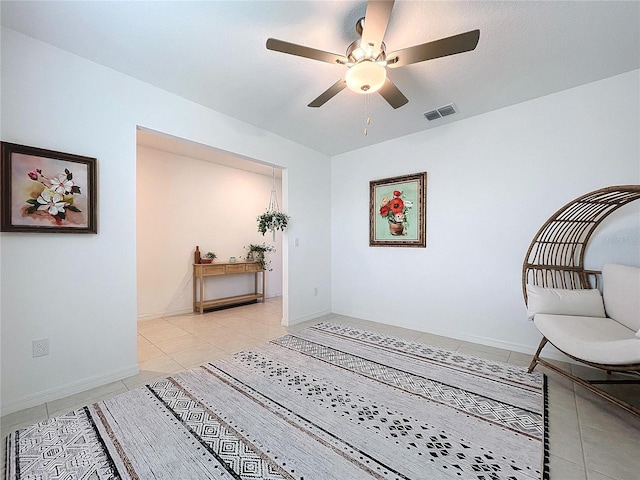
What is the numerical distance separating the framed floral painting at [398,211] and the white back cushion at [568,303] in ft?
4.53

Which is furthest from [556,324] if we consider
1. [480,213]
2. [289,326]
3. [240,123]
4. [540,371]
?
[240,123]

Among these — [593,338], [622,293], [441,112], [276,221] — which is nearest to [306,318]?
[276,221]

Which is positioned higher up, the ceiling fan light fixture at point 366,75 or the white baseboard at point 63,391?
the ceiling fan light fixture at point 366,75

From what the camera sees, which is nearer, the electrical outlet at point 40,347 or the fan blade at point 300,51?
the fan blade at point 300,51

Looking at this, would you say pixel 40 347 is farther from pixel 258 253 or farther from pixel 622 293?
pixel 622 293

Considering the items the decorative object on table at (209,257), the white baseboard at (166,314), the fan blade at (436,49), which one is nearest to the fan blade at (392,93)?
the fan blade at (436,49)

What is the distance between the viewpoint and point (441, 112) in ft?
9.72

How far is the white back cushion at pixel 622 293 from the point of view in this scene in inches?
77.0

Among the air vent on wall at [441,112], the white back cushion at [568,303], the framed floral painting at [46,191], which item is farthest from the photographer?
the air vent on wall at [441,112]

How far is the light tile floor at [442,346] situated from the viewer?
1.40 m

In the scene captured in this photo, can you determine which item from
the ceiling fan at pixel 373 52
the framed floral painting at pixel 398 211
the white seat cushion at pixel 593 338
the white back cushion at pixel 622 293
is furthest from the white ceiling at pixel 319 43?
Answer: the white seat cushion at pixel 593 338

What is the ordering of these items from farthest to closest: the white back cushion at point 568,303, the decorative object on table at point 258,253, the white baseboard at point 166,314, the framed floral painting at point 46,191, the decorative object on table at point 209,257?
the decorative object on table at point 258,253 < the decorative object on table at point 209,257 < the white baseboard at point 166,314 < the white back cushion at point 568,303 < the framed floral painting at point 46,191

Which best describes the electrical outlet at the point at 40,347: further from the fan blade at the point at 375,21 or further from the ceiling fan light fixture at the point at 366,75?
the fan blade at the point at 375,21

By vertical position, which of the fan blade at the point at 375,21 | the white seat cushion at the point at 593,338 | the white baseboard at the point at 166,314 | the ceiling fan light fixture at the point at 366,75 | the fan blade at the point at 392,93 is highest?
the fan blade at the point at 375,21
